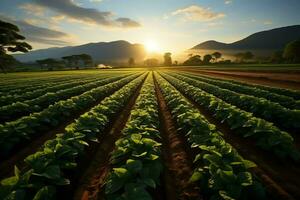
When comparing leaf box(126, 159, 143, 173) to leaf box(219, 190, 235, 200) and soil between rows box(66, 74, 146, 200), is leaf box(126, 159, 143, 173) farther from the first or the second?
leaf box(219, 190, 235, 200)

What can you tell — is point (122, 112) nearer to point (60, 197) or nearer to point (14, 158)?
point (14, 158)

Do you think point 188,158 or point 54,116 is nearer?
point 188,158

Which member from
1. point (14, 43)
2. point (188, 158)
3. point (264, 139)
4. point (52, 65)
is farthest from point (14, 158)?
point (52, 65)

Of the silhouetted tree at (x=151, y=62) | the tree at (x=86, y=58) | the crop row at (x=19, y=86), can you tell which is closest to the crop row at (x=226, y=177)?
the crop row at (x=19, y=86)

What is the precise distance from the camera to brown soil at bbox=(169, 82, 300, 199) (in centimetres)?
443

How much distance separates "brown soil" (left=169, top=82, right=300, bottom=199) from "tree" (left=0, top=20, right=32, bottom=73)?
1323 inches

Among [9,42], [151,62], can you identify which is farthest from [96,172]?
[151,62]

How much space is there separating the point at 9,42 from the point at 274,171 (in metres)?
35.7

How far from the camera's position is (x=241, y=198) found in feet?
11.7

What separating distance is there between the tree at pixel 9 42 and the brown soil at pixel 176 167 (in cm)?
3088

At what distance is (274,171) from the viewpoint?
523 centimetres

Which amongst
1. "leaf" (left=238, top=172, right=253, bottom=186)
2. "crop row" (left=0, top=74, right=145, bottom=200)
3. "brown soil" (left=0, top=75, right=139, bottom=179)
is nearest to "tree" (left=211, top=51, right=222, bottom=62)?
"brown soil" (left=0, top=75, right=139, bottom=179)

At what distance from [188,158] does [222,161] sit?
212cm

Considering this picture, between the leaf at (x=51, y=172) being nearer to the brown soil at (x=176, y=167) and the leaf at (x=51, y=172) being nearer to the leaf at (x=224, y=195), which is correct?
the brown soil at (x=176, y=167)
